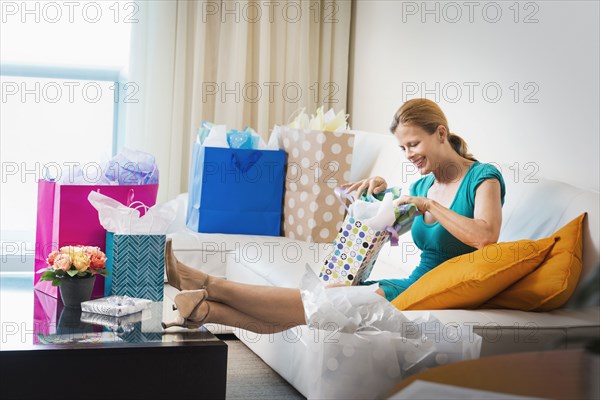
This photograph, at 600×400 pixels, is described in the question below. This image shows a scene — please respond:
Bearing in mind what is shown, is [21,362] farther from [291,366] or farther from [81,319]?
[291,366]

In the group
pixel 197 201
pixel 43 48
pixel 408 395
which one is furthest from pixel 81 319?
pixel 43 48

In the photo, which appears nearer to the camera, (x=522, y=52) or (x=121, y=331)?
(x=121, y=331)

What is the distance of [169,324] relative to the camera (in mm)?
2123

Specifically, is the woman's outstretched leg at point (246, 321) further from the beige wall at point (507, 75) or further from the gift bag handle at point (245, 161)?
the gift bag handle at point (245, 161)

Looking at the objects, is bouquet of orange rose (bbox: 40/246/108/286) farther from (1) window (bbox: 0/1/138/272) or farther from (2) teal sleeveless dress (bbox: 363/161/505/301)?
(1) window (bbox: 0/1/138/272)

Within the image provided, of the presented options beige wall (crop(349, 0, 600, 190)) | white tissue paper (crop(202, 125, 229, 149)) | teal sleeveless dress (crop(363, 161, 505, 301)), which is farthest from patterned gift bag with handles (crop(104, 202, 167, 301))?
white tissue paper (crop(202, 125, 229, 149))

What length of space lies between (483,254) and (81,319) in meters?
1.08

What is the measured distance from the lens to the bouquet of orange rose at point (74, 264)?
89.8 inches

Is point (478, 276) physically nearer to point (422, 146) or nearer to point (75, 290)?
point (422, 146)

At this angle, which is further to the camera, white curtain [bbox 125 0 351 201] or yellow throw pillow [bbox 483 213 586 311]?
white curtain [bbox 125 0 351 201]

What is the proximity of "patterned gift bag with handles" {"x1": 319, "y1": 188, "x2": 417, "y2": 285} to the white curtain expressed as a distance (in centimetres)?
216

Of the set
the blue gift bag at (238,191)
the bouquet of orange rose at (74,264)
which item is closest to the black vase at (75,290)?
the bouquet of orange rose at (74,264)

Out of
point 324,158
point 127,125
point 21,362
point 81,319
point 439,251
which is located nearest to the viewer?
point 21,362

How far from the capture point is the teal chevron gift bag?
94.0 inches
